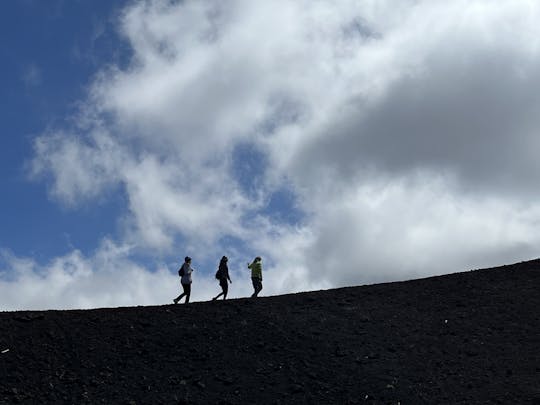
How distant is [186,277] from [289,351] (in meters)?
5.69

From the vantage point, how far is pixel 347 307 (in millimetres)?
28234

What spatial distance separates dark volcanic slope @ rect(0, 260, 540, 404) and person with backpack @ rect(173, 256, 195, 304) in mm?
854

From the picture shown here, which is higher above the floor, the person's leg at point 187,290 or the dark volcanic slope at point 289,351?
the person's leg at point 187,290

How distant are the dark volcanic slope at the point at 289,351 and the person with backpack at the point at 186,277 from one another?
854 mm

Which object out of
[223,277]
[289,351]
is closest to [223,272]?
[223,277]

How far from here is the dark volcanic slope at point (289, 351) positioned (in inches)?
861

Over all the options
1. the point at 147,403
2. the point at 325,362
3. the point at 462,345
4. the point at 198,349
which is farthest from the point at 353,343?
the point at 147,403

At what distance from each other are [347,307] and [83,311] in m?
9.96

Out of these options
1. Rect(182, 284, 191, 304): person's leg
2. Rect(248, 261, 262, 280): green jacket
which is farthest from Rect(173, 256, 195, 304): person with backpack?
Rect(248, 261, 262, 280): green jacket

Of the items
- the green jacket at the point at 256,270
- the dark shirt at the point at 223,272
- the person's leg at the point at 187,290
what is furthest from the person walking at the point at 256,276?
the person's leg at the point at 187,290

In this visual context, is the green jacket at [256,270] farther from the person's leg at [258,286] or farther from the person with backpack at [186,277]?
the person with backpack at [186,277]

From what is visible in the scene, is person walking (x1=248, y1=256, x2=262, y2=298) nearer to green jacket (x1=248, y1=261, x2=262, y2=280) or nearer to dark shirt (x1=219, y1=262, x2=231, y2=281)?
green jacket (x1=248, y1=261, x2=262, y2=280)

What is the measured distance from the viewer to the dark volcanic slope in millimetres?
21875

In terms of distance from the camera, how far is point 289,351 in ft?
80.3
